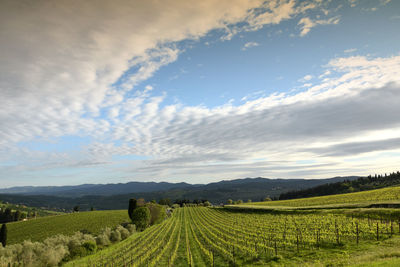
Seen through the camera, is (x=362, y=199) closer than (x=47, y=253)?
No

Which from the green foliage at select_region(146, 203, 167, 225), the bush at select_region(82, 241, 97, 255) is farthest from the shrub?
the green foliage at select_region(146, 203, 167, 225)

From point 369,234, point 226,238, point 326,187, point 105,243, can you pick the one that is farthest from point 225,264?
point 326,187

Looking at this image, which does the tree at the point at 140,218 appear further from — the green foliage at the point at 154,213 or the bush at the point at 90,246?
the bush at the point at 90,246

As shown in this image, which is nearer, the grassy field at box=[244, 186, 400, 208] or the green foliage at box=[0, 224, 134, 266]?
the green foliage at box=[0, 224, 134, 266]

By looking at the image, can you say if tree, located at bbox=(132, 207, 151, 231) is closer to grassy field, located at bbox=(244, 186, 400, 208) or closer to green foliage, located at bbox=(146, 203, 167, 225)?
green foliage, located at bbox=(146, 203, 167, 225)

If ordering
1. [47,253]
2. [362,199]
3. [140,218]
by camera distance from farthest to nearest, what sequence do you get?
1. [362,199]
2. [140,218]
3. [47,253]

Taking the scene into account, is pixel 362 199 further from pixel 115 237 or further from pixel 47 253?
pixel 47 253

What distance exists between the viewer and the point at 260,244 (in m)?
Result: 29.8

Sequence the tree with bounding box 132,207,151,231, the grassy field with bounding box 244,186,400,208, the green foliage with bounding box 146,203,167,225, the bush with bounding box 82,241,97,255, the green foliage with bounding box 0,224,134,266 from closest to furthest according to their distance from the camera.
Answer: the green foliage with bounding box 0,224,134,266 → the bush with bounding box 82,241,97,255 → the grassy field with bounding box 244,186,400,208 → the tree with bounding box 132,207,151,231 → the green foliage with bounding box 146,203,167,225

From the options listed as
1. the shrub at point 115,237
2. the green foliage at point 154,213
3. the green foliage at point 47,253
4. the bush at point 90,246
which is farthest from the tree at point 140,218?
the bush at point 90,246

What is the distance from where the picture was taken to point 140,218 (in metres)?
63.6

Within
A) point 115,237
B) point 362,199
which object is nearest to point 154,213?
point 115,237

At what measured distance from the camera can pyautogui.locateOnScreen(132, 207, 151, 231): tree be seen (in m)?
63.0

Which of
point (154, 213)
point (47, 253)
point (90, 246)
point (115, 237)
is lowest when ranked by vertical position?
point (154, 213)
